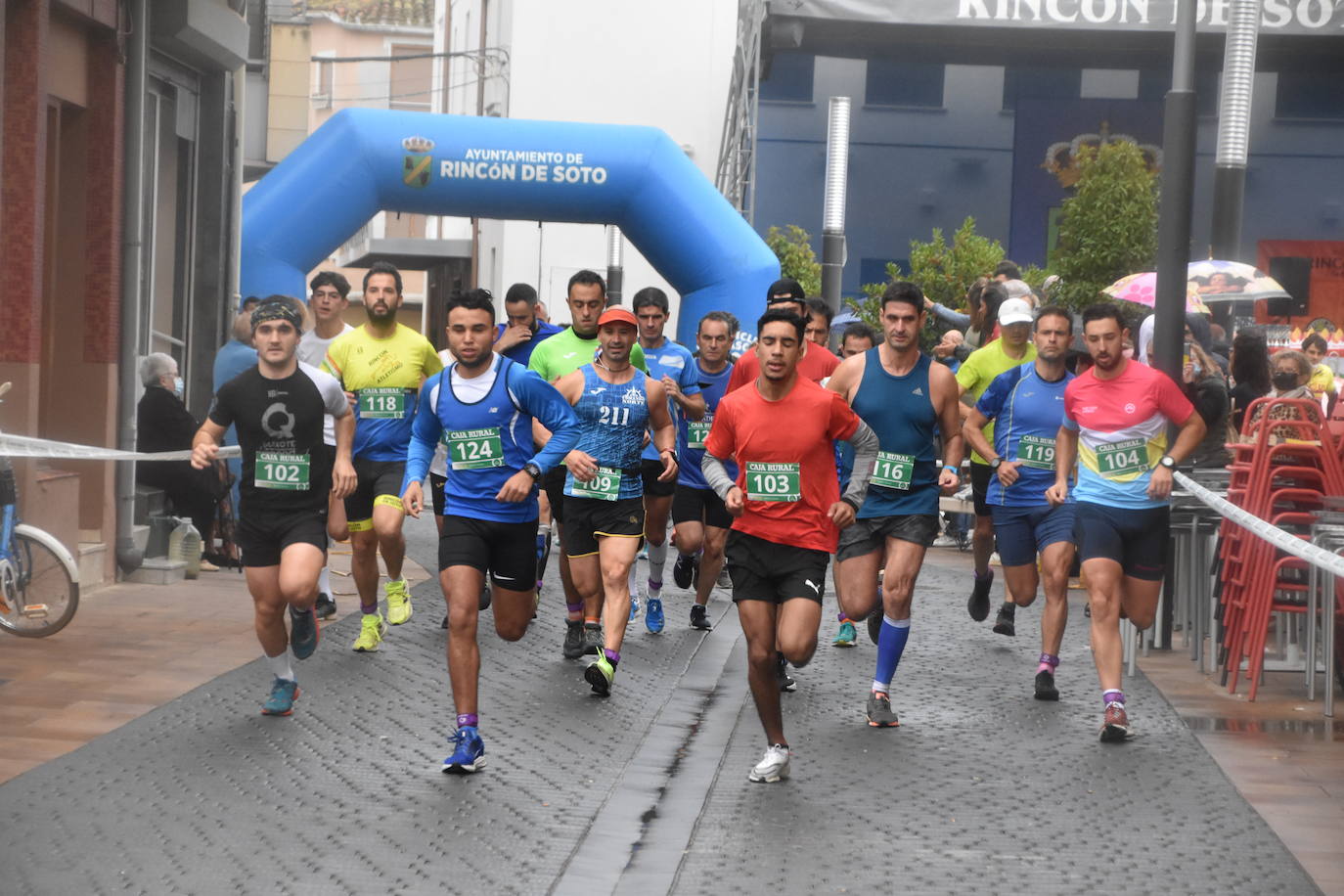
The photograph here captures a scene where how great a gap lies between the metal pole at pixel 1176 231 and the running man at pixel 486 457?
4.46m

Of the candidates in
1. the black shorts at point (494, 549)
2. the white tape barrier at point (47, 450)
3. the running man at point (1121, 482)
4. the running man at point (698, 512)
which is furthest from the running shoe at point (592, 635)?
the running man at point (1121, 482)

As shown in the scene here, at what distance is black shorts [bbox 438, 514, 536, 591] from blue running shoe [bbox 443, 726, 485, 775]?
0.68 meters

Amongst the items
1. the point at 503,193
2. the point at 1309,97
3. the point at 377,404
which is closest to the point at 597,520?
the point at 377,404

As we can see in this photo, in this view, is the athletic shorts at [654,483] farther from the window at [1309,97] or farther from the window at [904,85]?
the window at [1309,97]

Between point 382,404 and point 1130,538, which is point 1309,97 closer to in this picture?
point 382,404

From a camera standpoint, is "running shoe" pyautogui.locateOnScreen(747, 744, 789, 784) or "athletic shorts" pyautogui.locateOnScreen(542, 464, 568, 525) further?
"athletic shorts" pyautogui.locateOnScreen(542, 464, 568, 525)

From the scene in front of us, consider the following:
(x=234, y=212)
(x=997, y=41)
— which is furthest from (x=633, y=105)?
(x=234, y=212)

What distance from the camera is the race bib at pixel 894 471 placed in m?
8.44

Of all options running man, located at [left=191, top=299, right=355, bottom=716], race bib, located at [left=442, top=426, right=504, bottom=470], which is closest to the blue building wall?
running man, located at [left=191, top=299, right=355, bottom=716]

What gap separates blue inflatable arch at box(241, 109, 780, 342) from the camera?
17.8m

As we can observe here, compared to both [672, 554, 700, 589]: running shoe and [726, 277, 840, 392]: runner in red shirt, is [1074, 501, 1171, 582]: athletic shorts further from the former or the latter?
[672, 554, 700, 589]: running shoe

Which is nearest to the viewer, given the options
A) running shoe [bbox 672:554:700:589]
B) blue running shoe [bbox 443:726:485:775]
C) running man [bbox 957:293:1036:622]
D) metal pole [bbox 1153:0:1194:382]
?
blue running shoe [bbox 443:726:485:775]

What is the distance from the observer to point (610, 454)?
9.40 meters

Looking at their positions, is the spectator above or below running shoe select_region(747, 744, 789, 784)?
above
